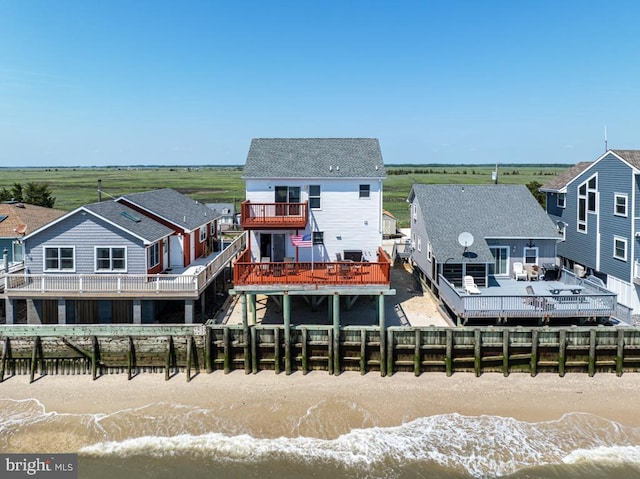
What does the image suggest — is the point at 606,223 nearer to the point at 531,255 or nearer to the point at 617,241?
the point at 617,241

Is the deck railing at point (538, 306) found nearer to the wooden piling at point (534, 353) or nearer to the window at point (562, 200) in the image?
the wooden piling at point (534, 353)

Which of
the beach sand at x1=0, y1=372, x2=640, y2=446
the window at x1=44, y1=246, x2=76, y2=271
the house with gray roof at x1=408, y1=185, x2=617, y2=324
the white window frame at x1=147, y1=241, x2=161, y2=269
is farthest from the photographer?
the white window frame at x1=147, y1=241, x2=161, y2=269

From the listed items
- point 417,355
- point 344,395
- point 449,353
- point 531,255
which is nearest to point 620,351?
point 449,353

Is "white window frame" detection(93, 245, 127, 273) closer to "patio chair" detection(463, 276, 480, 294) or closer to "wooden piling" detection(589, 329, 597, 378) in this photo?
"patio chair" detection(463, 276, 480, 294)

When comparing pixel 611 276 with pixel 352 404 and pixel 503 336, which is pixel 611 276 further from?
pixel 352 404

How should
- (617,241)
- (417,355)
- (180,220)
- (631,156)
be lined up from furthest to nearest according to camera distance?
(180,220) → (617,241) → (631,156) → (417,355)

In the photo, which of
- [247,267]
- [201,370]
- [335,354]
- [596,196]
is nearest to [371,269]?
[335,354]

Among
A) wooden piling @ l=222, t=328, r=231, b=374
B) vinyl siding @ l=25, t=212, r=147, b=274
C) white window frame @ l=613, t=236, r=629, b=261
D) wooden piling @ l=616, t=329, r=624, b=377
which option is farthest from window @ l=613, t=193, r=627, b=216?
vinyl siding @ l=25, t=212, r=147, b=274
